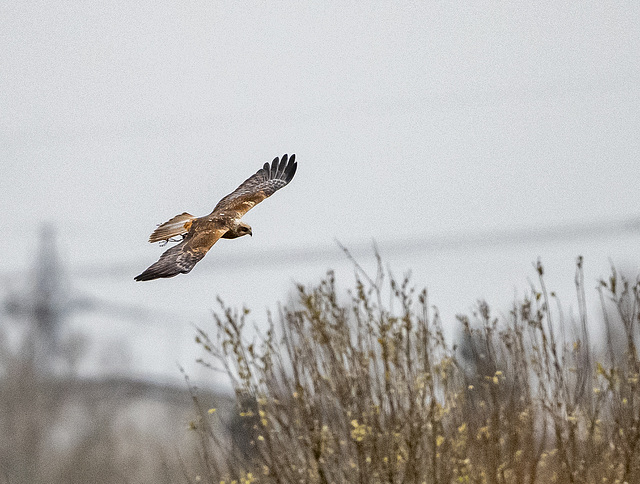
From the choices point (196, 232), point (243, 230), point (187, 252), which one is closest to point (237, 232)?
point (243, 230)

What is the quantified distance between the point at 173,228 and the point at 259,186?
62.0 inches

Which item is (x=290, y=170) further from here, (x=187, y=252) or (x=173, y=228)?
(x=187, y=252)

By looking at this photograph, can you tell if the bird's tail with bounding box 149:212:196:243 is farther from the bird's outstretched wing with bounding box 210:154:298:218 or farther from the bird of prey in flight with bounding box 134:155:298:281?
the bird's outstretched wing with bounding box 210:154:298:218

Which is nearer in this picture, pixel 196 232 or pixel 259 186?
pixel 196 232

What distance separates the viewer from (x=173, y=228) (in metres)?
5.39

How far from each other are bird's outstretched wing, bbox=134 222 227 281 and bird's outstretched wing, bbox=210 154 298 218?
1.23ft

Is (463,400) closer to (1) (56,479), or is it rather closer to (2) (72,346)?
(1) (56,479)

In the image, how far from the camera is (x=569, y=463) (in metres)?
8.18

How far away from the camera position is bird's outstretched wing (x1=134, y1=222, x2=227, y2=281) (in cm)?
471

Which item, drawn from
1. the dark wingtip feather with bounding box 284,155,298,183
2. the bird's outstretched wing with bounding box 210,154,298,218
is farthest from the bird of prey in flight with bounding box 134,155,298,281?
the dark wingtip feather with bounding box 284,155,298,183

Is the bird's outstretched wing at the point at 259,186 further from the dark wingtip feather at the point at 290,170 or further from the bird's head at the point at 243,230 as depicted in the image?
the bird's head at the point at 243,230

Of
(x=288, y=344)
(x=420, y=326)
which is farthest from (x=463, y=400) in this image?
(x=288, y=344)

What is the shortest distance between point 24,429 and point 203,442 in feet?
66.0

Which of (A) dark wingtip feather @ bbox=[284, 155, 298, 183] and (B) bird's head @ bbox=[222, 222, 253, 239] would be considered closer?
(B) bird's head @ bbox=[222, 222, 253, 239]
